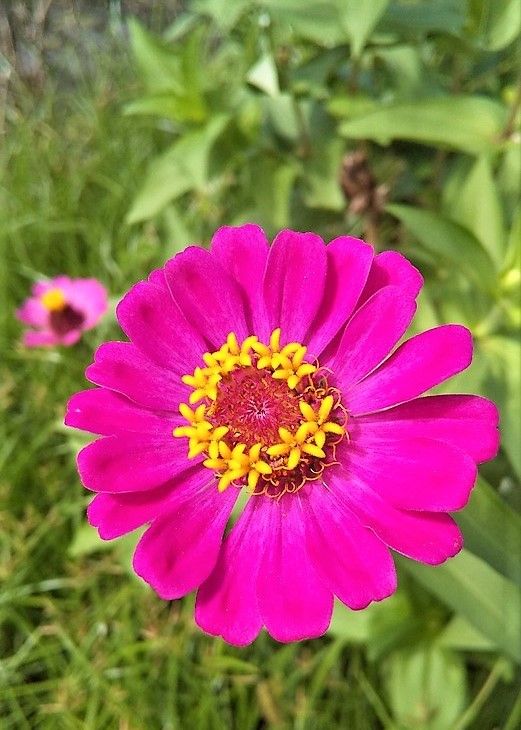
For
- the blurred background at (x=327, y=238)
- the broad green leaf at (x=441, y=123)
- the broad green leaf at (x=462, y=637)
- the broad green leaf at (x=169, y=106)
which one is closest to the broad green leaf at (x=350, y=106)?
the blurred background at (x=327, y=238)

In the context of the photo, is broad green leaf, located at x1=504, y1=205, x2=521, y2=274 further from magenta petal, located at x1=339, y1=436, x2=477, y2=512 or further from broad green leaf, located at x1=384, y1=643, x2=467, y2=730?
broad green leaf, located at x1=384, y1=643, x2=467, y2=730

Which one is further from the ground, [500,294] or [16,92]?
[500,294]

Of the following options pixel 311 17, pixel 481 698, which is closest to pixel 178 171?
pixel 311 17

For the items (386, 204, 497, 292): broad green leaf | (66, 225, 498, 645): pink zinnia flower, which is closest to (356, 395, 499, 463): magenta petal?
(66, 225, 498, 645): pink zinnia flower

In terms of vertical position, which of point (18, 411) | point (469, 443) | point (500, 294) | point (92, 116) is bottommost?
point (18, 411)

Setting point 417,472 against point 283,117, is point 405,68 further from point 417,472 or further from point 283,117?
point 417,472

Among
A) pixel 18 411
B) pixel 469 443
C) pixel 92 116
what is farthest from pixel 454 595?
pixel 92 116

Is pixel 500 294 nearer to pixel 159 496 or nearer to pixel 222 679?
pixel 159 496
